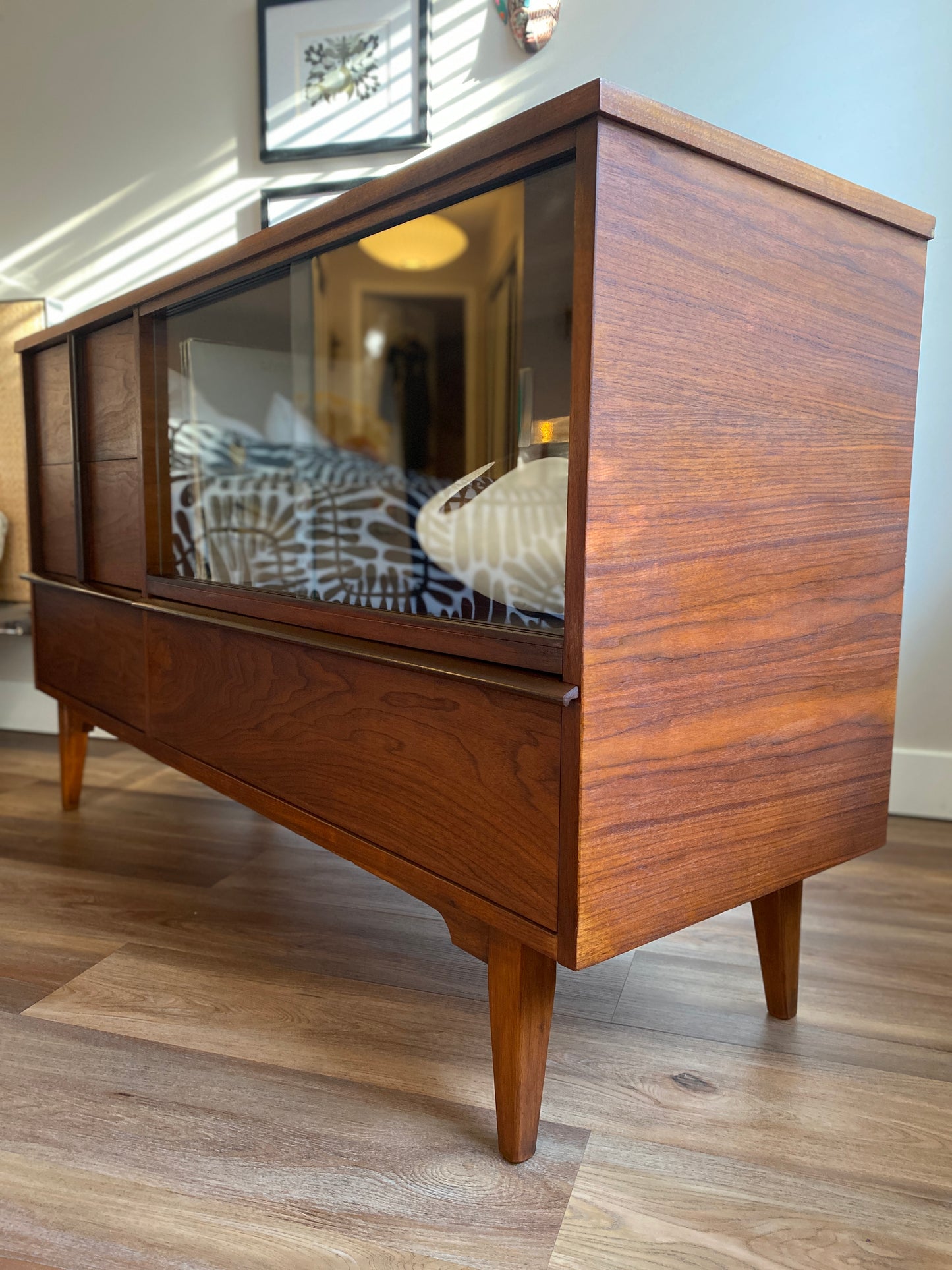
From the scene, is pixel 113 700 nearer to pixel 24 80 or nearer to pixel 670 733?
pixel 670 733

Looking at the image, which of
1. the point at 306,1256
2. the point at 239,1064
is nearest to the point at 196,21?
the point at 239,1064

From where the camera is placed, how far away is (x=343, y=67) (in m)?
1.98

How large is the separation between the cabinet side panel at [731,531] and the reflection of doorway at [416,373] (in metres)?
0.84

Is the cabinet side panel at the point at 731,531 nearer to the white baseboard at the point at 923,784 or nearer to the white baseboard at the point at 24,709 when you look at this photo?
the white baseboard at the point at 923,784

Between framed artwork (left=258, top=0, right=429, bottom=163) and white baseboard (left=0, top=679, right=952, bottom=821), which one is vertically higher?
framed artwork (left=258, top=0, right=429, bottom=163)

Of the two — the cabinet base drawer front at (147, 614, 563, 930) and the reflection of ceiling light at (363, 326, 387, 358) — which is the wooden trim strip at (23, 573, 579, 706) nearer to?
the cabinet base drawer front at (147, 614, 563, 930)

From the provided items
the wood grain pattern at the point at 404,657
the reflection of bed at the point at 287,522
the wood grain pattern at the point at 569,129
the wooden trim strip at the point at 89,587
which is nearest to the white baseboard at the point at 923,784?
the reflection of bed at the point at 287,522

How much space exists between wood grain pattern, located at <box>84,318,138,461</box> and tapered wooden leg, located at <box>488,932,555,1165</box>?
0.93 meters

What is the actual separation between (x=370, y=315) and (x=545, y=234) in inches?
43.0

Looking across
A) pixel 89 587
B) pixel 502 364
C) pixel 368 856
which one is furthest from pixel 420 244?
pixel 89 587

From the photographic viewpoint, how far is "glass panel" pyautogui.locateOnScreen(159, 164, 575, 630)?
2.60ft

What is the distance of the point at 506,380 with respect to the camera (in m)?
1.12

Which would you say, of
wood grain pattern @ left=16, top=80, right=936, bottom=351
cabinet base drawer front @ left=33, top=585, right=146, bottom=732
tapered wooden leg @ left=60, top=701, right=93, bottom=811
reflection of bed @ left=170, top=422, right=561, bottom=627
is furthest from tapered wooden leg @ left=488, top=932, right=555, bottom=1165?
tapered wooden leg @ left=60, top=701, right=93, bottom=811

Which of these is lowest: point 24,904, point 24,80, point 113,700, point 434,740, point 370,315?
point 24,904
